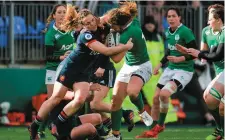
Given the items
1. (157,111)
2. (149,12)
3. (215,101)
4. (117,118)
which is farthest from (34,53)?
(215,101)

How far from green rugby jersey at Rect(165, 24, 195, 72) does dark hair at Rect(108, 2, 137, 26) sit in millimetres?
1802

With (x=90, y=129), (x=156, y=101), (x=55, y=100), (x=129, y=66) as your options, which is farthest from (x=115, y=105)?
(x=90, y=129)

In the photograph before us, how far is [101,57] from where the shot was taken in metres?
14.0

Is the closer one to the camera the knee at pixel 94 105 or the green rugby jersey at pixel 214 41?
the green rugby jersey at pixel 214 41

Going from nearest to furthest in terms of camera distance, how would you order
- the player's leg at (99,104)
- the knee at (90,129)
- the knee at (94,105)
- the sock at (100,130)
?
1. the knee at (90,129)
2. the sock at (100,130)
3. the player's leg at (99,104)
4. the knee at (94,105)

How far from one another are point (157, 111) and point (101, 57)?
2.69 meters

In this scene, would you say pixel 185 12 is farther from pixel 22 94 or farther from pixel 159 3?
pixel 22 94

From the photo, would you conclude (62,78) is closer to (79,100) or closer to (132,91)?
(79,100)

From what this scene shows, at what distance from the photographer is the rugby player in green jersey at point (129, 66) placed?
14.3m

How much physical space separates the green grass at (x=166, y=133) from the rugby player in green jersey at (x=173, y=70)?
0.42 metres

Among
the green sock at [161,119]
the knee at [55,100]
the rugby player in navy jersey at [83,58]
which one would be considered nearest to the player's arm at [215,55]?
the rugby player in navy jersey at [83,58]

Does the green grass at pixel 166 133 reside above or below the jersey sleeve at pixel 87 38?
below

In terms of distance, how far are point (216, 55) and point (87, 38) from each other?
1862mm

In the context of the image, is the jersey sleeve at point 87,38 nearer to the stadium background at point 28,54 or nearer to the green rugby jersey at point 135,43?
the green rugby jersey at point 135,43
